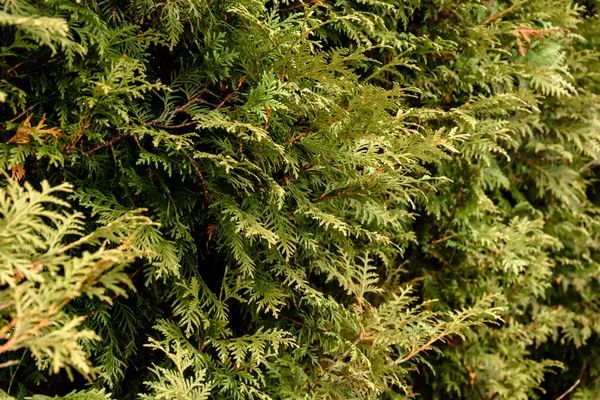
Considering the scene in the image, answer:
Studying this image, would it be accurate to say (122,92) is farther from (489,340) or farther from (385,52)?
(489,340)

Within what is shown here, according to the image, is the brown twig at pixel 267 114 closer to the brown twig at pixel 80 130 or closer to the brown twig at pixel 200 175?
the brown twig at pixel 200 175

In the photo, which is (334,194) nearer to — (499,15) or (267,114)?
(267,114)

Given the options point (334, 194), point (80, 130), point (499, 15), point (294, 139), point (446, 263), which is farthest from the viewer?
point (446, 263)

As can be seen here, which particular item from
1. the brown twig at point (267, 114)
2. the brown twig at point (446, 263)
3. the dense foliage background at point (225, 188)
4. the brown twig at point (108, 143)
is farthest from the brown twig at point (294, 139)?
the brown twig at point (446, 263)

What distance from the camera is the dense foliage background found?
63.5 inches

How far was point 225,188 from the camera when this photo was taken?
2066 mm

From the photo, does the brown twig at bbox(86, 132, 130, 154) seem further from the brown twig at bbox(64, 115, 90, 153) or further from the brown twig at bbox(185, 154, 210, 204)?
the brown twig at bbox(185, 154, 210, 204)

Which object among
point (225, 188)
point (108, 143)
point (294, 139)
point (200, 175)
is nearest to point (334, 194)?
point (294, 139)

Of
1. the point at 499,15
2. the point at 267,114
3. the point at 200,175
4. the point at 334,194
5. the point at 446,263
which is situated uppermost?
the point at 499,15

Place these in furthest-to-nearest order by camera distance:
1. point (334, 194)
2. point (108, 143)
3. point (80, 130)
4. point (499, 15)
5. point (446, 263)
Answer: point (446, 263)
point (499, 15)
point (334, 194)
point (108, 143)
point (80, 130)

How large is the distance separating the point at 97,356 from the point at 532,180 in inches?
121

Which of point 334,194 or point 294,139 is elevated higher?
point 294,139

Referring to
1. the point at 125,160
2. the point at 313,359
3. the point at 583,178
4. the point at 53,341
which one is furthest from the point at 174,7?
the point at 583,178

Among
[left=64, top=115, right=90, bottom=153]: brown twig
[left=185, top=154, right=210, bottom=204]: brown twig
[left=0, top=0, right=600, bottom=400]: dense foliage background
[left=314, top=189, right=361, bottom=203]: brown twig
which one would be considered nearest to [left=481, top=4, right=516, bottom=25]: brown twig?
[left=0, top=0, right=600, bottom=400]: dense foliage background
